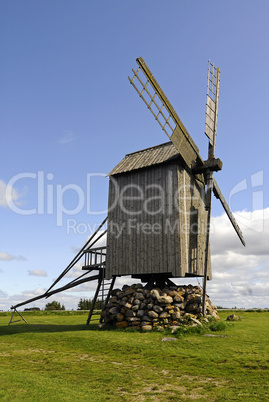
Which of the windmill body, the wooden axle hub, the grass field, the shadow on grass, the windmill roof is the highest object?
the windmill roof

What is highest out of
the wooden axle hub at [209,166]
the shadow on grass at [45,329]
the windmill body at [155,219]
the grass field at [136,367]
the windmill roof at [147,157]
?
the windmill roof at [147,157]

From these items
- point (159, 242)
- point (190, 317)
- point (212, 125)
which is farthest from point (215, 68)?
point (190, 317)

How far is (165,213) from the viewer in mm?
15914

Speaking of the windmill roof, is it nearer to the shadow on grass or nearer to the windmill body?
the windmill body

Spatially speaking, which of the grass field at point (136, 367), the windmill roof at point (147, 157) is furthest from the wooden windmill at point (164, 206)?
the grass field at point (136, 367)

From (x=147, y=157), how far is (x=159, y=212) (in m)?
3.44

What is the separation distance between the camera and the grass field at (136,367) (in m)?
6.24

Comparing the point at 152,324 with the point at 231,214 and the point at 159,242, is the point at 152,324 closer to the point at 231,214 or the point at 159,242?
the point at 159,242

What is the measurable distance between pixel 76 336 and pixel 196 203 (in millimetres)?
8871

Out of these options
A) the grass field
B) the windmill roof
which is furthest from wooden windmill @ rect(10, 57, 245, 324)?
the grass field

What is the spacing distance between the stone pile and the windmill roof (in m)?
6.06

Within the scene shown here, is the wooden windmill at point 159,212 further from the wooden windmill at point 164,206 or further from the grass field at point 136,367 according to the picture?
the grass field at point 136,367

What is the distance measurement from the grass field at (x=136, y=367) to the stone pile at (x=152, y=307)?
155 centimetres

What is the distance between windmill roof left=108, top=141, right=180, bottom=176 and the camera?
16719 mm
